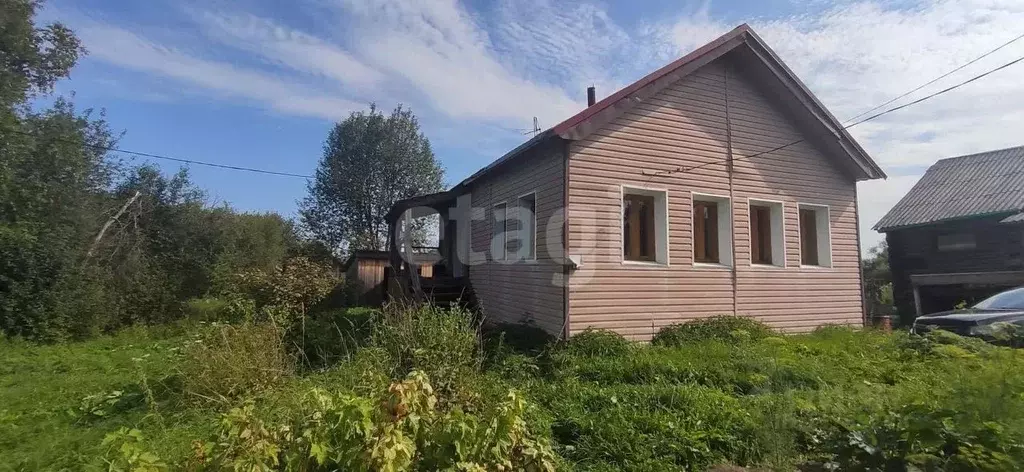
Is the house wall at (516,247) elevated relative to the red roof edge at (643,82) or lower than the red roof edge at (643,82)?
lower

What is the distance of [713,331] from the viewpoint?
28.5ft

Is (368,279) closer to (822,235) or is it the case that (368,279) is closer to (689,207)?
(689,207)

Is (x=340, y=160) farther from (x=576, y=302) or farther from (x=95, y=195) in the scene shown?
(x=576, y=302)

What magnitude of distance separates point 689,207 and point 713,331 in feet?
7.54

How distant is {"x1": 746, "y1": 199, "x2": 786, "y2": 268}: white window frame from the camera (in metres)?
9.98

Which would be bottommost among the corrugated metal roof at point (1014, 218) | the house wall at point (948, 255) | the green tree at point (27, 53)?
the house wall at point (948, 255)

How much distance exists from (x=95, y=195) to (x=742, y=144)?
701 inches

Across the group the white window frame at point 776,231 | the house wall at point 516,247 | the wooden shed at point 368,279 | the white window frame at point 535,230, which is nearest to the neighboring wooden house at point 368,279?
the wooden shed at point 368,279

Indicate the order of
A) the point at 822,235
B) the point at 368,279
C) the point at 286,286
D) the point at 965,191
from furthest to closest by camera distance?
the point at 368,279 < the point at 965,191 < the point at 286,286 < the point at 822,235

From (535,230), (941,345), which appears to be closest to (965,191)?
(941,345)

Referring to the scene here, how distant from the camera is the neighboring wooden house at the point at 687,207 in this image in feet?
27.5

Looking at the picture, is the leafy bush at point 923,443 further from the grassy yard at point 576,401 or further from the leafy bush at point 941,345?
the leafy bush at point 941,345

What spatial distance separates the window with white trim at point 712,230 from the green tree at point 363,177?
64.2ft

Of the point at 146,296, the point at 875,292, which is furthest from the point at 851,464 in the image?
the point at 875,292
